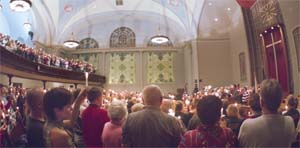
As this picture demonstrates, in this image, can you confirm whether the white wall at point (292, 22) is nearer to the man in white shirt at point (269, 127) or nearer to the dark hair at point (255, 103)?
the dark hair at point (255, 103)

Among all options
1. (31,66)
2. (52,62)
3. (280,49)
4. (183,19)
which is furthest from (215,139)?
(183,19)

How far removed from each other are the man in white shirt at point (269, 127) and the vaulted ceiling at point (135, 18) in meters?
13.8

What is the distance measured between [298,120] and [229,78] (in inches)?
533

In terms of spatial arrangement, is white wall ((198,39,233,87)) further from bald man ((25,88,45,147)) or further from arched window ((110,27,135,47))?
bald man ((25,88,45,147))

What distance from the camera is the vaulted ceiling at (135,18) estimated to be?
55.4 feet

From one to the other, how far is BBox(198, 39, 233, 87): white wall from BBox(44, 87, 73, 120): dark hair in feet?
52.6

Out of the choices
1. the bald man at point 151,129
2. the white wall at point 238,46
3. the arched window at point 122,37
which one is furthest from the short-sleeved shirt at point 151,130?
the arched window at point 122,37

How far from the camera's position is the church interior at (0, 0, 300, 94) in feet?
35.8

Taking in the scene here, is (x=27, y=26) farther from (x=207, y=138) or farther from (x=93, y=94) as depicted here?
(x=207, y=138)

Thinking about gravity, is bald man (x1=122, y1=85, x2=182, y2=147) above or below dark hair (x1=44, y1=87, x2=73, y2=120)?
below

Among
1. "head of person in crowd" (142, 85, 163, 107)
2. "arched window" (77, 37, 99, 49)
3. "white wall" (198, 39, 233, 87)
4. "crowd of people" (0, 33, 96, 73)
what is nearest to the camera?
"head of person in crowd" (142, 85, 163, 107)

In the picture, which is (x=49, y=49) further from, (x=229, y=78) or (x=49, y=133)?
(x=49, y=133)

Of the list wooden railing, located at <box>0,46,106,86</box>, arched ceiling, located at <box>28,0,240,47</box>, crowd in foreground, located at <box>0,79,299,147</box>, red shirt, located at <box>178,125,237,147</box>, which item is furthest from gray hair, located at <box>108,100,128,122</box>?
arched ceiling, located at <box>28,0,240,47</box>

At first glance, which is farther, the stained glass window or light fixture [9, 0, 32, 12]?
the stained glass window
